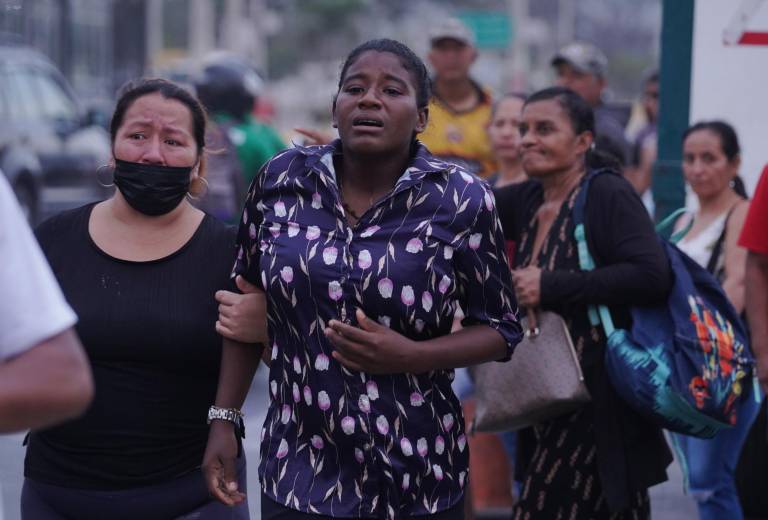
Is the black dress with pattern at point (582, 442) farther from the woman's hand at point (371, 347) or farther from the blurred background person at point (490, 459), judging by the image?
the blurred background person at point (490, 459)

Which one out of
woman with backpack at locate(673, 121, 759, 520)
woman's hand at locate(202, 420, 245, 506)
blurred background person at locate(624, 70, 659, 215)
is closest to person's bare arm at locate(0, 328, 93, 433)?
woman's hand at locate(202, 420, 245, 506)

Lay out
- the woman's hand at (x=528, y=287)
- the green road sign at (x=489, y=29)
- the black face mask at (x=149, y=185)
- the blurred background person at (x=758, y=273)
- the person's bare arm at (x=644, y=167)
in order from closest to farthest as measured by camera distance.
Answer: the black face mask at (x=149, y=185)
the woman's hand at (x=528, y=287)
the blurred background person at (x=758, y=273)
the person's bare arm at (x=644, y=167)
the green road sign at (x=489, y=29)

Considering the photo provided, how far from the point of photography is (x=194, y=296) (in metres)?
3.54

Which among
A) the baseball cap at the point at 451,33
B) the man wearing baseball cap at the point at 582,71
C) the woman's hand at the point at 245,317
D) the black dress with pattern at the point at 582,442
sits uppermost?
the baseball cap at the point at 451,33

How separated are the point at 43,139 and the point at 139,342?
13993 mm

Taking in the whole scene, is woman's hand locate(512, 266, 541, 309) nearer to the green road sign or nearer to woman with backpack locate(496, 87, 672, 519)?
woman with backpack locate(496, 87, 672, 519)

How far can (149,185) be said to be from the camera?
3604 millimetres

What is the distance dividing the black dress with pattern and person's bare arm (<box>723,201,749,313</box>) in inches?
42.8

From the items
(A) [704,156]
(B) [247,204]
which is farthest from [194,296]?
(A) [704,156]

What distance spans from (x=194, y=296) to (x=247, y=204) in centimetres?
30

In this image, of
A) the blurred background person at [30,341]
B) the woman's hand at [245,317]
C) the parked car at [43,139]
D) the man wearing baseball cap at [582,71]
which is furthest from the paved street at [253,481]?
the parked car at [43,139]

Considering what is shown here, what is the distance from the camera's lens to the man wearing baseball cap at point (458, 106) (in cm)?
738

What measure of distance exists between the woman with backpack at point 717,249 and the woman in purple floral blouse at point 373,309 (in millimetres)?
2196

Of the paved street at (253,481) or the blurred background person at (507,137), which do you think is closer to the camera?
the paved street at (253,481)
